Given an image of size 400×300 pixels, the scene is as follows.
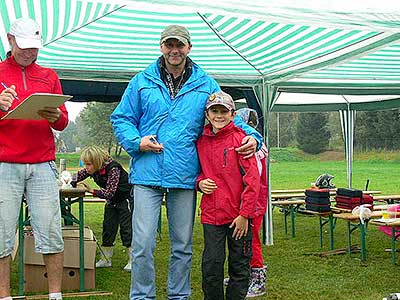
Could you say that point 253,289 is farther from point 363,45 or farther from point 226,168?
point 363,45

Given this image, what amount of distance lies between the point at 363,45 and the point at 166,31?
253cm

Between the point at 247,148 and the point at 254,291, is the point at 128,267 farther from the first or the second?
the point at 247,148

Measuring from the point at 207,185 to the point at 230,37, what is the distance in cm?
328

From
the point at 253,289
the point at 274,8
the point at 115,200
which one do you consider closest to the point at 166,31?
the point at 274,8

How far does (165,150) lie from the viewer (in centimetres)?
321

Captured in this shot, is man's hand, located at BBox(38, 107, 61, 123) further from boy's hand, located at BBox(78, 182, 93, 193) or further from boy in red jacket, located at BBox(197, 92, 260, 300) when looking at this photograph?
boy's hand, located at BBox(78, 182, 93, 193)

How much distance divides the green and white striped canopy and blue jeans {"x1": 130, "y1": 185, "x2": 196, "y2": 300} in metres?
1.04

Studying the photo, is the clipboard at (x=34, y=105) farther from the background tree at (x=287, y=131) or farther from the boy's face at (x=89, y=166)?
the background tree at (x=287, y=131)

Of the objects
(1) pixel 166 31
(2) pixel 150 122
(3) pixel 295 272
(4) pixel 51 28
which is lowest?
(3) pixel 295 272

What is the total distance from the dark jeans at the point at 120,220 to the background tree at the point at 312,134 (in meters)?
29.8

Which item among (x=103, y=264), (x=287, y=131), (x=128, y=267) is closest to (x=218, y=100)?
(x=128, y=267)

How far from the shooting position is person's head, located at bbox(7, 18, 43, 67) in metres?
3.26

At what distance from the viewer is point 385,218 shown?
4.96 metres

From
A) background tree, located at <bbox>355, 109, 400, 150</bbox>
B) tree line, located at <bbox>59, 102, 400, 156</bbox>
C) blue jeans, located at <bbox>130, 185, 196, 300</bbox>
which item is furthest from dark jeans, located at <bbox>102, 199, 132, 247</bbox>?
background tree, located at <bbox>355, 109, 400, 150</bbox>
